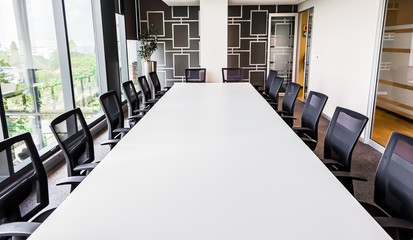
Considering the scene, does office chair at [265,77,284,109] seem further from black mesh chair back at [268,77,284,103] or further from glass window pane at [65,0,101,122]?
glass window pane at [65,0,101,122]

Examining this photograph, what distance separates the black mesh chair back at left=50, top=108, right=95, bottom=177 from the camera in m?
2.13

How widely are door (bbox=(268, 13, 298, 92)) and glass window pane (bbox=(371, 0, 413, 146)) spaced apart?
14.1 ft

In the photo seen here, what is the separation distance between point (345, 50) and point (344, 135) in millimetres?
3568

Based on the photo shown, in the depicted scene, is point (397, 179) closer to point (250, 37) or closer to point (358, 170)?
point (358, 170)

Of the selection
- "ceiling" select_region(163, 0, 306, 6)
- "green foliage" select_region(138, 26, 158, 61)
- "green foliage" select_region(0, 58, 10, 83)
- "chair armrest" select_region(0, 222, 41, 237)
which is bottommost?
"chair armrest" select_region(0, 222, 41, 237)

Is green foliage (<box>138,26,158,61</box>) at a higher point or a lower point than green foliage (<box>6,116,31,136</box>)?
higher

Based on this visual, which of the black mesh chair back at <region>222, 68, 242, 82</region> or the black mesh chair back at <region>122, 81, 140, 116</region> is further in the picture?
the black mesh chair back at <region>222, 68, 242, 82</region>

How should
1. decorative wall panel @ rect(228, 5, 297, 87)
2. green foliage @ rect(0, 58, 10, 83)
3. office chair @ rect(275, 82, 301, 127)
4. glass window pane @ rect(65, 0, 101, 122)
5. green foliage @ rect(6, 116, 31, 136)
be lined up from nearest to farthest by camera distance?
green foliage @ rect(0, 58, 10, 83)
green foliage @ rect(6, 116, 31, 136)
office chair @ rect(275, 82, 301, 127)
glass window pane @ rect(65, 0, 101, 122)
decorative wall panel @ rect(228, 5, 297, 87)

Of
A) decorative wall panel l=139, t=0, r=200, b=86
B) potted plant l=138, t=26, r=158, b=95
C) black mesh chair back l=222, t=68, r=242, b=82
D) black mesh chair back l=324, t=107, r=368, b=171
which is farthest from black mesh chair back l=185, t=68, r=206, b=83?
black mesh chair back l=324, t=107, r=368, b=171

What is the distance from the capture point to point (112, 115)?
10.5 ft

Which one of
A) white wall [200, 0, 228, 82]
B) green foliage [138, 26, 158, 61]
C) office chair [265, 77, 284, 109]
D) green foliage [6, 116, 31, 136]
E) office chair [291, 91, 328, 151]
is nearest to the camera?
office chair [291, 91, 328, 151]

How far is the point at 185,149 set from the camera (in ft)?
7.16

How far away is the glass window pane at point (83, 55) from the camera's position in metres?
4.98

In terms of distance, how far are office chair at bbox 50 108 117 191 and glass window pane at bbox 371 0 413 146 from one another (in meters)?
3.69
